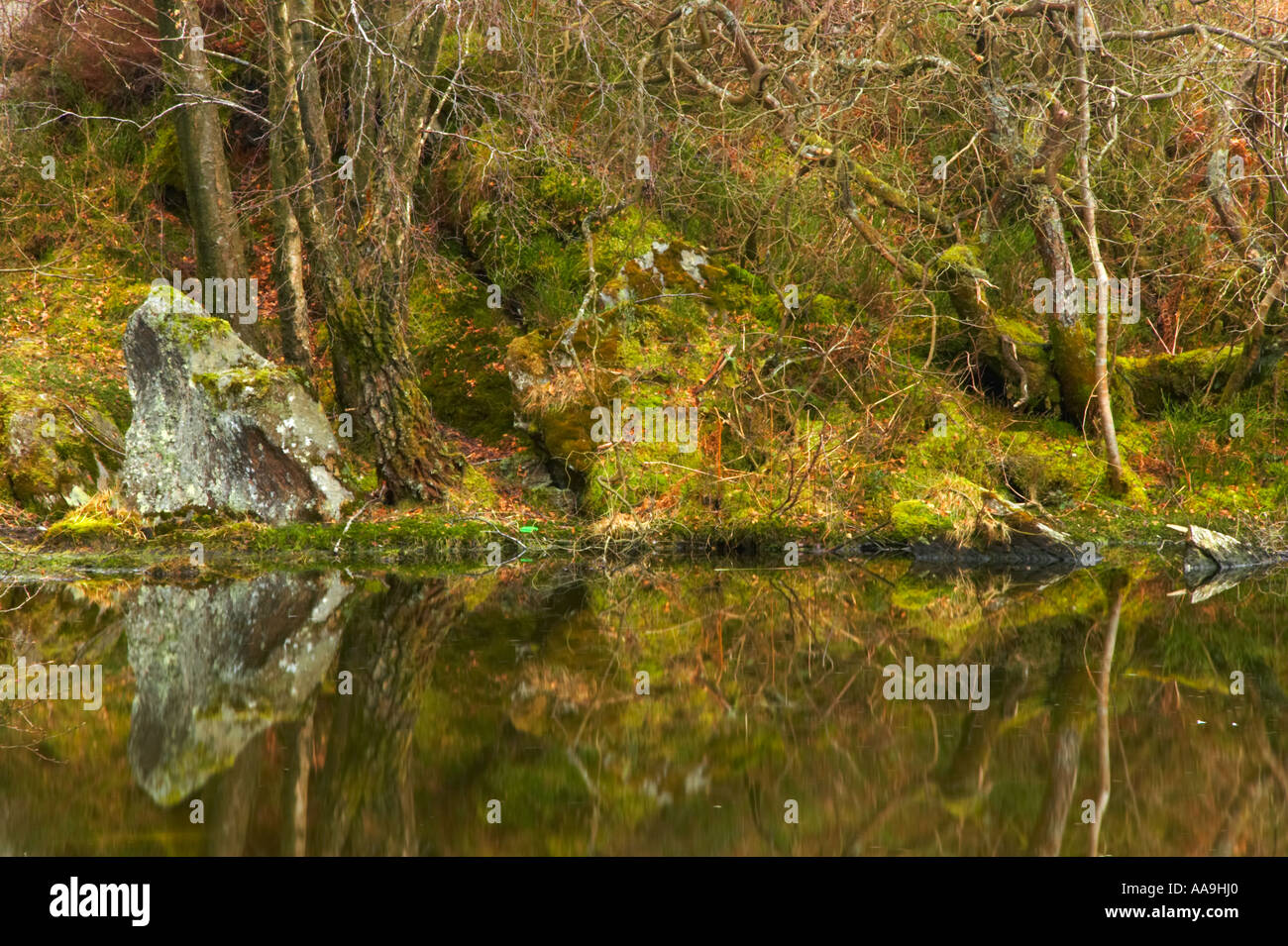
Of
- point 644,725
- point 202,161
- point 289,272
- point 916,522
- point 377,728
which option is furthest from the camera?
point 202,161

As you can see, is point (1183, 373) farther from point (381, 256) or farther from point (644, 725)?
point (644, 725)

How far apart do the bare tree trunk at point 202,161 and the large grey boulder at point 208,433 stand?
156cm

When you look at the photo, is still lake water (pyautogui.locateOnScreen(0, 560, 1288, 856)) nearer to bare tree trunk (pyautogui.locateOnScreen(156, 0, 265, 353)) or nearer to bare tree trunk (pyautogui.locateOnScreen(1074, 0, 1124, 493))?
bare tree trunk (pyautogui.locateOnScreen(1074, 0, 1124, 493))

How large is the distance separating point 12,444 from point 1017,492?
9183 millimetres

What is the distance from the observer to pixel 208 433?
35.6ft

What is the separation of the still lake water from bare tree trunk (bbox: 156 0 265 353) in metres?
5.03

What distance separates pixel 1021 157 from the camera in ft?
38.7

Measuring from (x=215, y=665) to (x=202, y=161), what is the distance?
7.69 metres

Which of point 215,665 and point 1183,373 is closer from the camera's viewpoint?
point 215,665

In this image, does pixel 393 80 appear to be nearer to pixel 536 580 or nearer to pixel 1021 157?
pixel 536 580

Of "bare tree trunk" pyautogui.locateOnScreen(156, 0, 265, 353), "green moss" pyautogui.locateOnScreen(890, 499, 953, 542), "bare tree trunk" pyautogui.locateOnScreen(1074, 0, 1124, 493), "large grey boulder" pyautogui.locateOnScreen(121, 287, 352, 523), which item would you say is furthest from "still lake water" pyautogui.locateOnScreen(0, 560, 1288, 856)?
"bare tree trunk" pyautogui.locateOnScreen(156, 0, 265, 353)

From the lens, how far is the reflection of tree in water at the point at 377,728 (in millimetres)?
4039

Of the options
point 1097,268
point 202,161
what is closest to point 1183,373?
point 1097,268

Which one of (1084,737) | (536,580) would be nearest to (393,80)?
(536,580)
